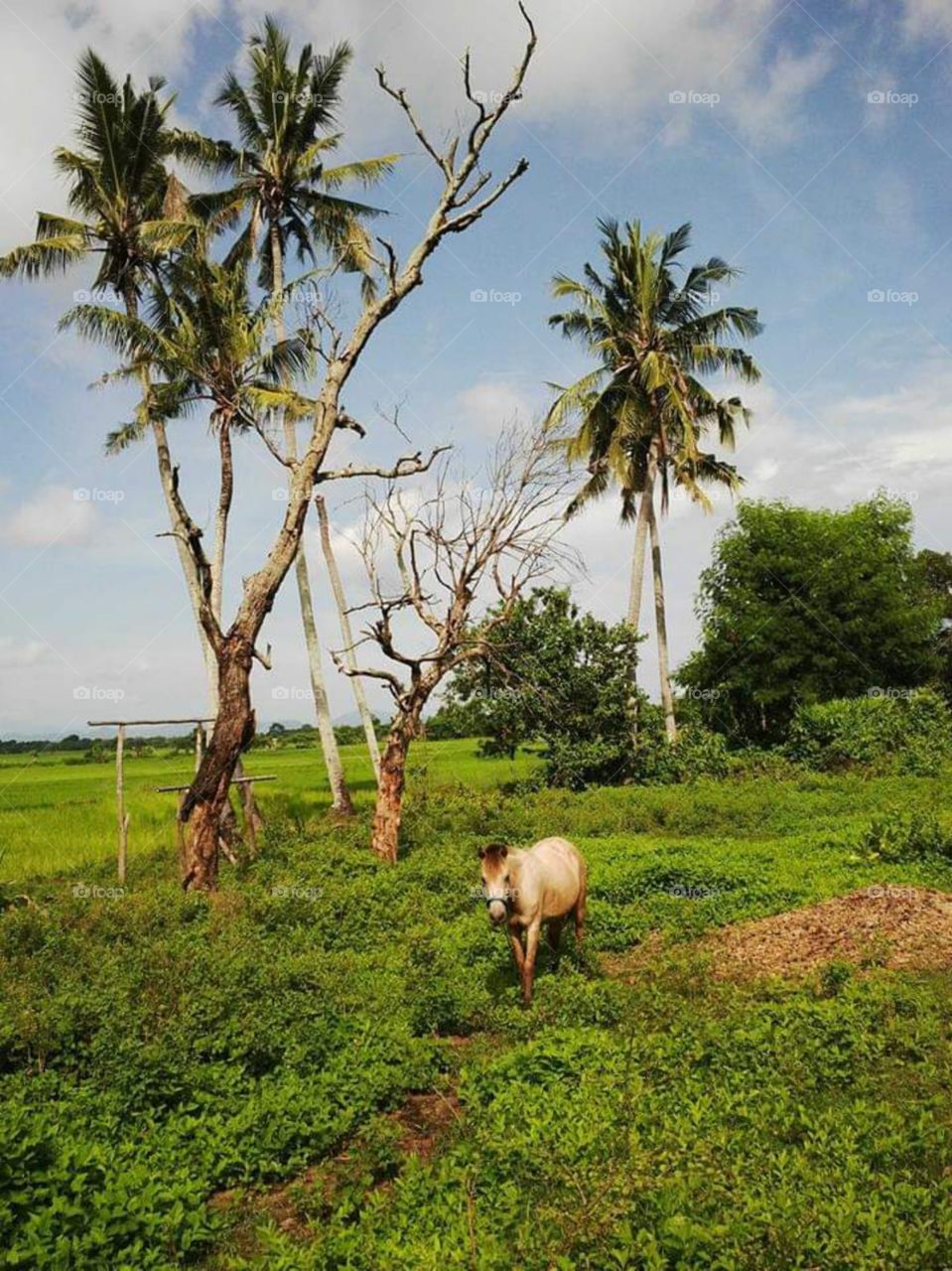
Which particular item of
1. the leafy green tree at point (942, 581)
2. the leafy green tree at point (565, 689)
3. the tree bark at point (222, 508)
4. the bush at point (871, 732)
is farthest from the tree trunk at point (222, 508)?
the leafy green tree at point (942, 581)

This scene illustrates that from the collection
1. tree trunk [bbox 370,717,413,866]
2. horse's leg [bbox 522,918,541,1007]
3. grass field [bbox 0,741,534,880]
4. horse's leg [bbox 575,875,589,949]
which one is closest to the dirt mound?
horse's leg [bbox 575,875,589,949]

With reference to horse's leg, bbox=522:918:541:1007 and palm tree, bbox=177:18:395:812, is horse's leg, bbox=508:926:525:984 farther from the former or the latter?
palm tree, bbox=177:18:395:812

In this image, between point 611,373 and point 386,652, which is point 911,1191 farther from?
point 611,373

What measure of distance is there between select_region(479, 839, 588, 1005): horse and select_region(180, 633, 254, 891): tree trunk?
588 centimetres

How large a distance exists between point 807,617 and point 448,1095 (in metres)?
28.6

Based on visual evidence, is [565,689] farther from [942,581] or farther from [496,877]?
[942,581]

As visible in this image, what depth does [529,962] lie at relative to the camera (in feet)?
29.6

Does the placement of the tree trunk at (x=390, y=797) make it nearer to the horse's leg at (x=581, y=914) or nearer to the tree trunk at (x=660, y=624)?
the horse's leg at (x=581, y=914)

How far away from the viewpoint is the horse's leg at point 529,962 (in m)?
8.89

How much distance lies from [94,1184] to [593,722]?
2378cm

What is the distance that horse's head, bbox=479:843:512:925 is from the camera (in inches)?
347

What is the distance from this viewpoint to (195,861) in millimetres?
13625

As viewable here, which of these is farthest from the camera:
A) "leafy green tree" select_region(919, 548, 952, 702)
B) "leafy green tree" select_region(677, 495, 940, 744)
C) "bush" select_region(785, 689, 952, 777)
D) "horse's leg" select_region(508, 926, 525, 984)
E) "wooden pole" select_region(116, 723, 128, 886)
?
"leafy green tree" select_region(919, 548, 952, 702)

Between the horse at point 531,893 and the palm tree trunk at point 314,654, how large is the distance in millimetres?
12966
